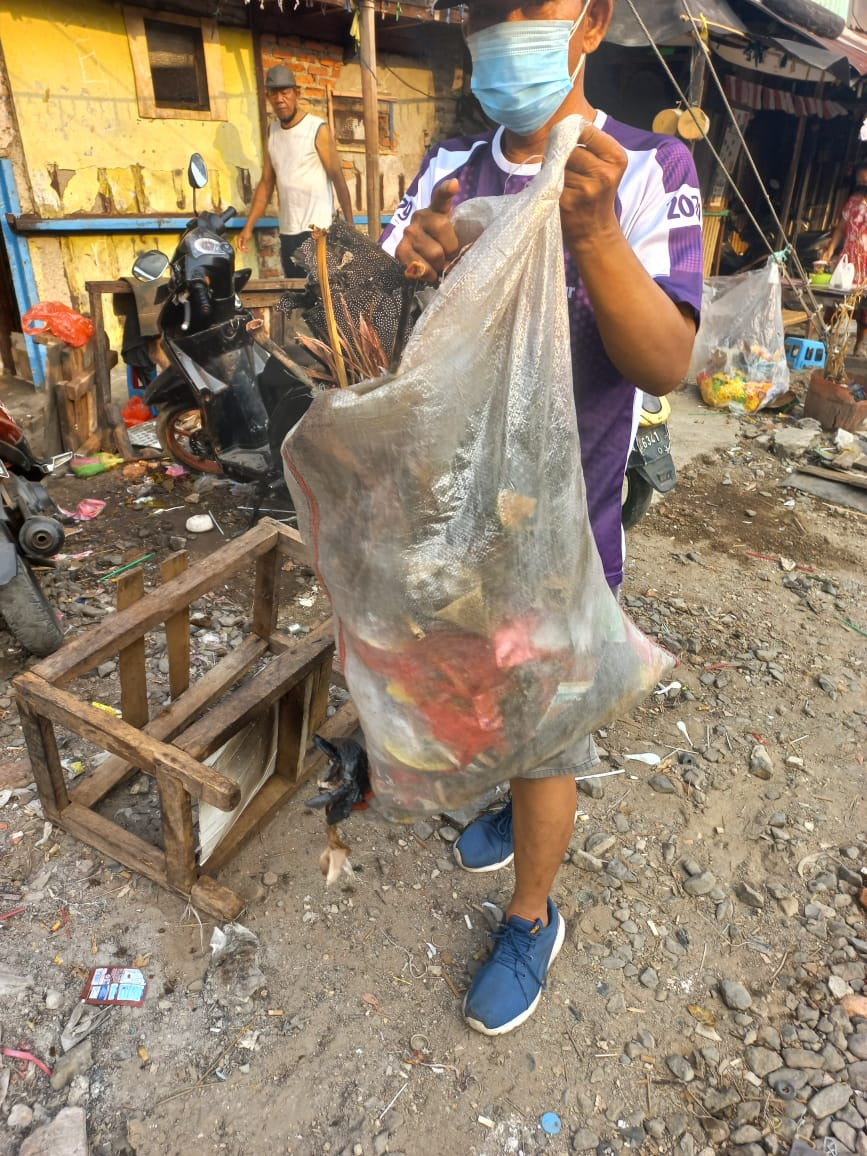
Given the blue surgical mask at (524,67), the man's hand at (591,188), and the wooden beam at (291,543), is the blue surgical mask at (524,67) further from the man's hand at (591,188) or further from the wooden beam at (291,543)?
the wooden beam at (291,543)

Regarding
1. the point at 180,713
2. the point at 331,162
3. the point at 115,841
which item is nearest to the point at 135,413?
the point at 331,162

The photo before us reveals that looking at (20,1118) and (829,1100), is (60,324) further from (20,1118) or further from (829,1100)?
(829,1100)

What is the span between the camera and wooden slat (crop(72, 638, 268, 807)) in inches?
84.9

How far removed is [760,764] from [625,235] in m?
1.94

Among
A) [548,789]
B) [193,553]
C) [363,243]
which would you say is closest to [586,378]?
[363,243]

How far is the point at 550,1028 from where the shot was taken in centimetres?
169

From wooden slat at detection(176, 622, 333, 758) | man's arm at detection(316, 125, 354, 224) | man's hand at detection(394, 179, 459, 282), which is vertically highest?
man's arm at detection(316, 125, 354, 224)

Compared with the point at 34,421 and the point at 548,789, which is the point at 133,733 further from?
the point at 34,421

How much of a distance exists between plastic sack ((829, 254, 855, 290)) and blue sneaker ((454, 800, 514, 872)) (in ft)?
25.7

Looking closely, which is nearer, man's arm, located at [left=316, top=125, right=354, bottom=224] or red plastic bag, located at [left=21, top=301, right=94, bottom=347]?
red plastic bag, located at [left=21, top=301, right=94, bottom=347]

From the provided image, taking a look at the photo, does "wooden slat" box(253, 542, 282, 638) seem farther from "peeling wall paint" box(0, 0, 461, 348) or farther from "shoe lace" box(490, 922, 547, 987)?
"peeling wall paint" box(0, 0, 461, 348)

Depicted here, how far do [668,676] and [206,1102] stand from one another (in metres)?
2.12

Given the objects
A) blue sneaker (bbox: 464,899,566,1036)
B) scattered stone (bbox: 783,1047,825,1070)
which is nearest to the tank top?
blue sneaker (bbox: 464,899,566,1036)

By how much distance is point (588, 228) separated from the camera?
1050mm
